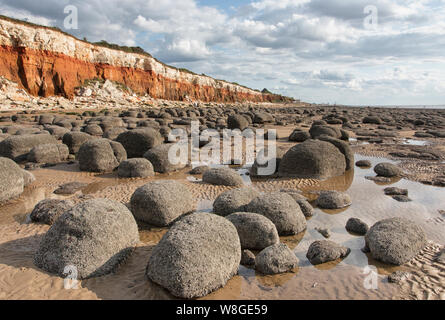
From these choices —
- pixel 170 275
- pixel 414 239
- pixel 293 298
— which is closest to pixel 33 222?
pixel 170 275

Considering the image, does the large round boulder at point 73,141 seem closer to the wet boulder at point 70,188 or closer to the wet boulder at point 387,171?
the wet boulder at point 70,188

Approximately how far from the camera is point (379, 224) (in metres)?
5.98

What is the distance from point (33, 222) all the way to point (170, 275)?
4.10 meters

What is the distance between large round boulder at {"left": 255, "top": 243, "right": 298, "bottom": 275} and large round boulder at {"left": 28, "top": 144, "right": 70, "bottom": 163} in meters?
10.1

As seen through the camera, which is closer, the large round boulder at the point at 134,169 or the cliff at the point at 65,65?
the large round boulder at the point at 134,169

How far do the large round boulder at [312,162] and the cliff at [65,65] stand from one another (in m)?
32.6

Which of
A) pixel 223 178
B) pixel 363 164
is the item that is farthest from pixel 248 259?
pixel 363 164

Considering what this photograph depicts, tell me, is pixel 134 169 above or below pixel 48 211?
above

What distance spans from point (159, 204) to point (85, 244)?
2060 millimetres

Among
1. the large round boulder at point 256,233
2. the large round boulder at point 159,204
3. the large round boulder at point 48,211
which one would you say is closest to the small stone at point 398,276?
the large round boulder at point 256,233

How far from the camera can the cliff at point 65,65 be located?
31469mm

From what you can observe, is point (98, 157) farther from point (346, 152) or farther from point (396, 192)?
point (396, 192)

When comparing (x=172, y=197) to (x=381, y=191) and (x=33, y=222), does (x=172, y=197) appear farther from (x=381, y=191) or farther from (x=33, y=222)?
(x=381, y=191)

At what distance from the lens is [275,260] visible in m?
5.03
